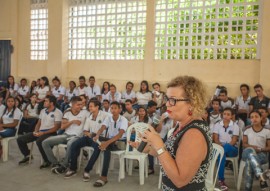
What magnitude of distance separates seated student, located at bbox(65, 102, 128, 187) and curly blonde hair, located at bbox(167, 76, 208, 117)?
3125 mm

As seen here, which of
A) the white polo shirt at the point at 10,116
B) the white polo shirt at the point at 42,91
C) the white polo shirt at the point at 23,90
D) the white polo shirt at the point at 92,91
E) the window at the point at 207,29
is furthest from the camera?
the white polo shirt at the point at 23,90

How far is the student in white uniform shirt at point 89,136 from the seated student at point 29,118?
7.84 feet

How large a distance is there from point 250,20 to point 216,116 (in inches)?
112

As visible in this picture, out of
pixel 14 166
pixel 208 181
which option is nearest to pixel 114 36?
pixel 14 166

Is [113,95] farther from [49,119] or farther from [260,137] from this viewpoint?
[260,137]

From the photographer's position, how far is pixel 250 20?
23.9ft

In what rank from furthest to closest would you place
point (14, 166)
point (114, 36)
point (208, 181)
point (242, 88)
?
point (114, 36)
point (242, 88)
point (14, 166)
point (208, 181)

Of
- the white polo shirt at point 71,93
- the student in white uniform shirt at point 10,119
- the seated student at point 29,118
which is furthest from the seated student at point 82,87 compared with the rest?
the student in white uniform shirt at point 10,119

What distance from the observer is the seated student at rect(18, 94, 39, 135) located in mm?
7051

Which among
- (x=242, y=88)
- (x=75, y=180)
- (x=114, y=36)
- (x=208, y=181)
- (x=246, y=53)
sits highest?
(x=114, y=36)

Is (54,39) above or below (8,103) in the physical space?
above

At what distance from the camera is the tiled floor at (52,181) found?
434 cm

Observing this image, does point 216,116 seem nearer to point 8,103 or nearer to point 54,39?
point 8,103

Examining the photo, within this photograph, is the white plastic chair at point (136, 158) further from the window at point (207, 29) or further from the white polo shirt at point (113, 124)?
the window at point (207, 29)
